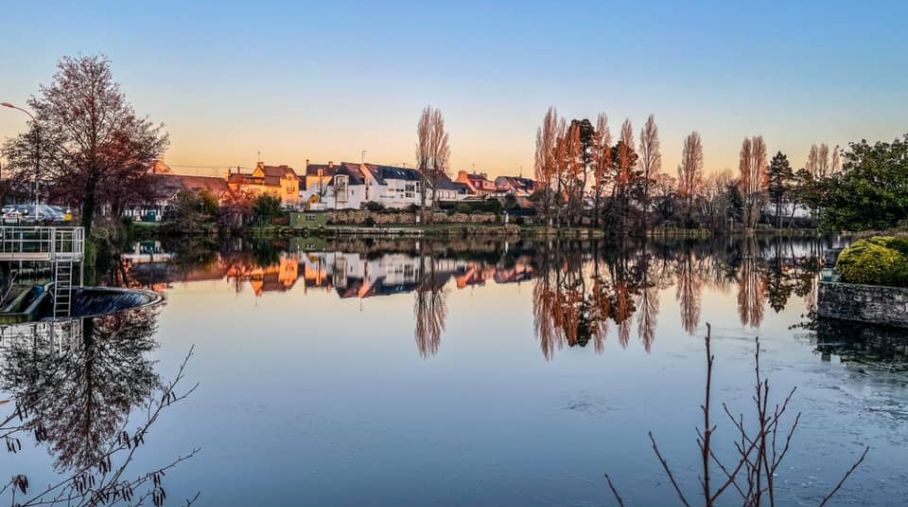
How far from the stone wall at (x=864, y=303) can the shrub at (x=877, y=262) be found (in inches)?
13.4

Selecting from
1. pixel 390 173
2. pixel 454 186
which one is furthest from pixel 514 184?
pixel 390 173

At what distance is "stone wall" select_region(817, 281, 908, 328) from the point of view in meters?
17.0

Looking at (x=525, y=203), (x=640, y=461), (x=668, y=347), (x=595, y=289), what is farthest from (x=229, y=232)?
(x=640, y=461)

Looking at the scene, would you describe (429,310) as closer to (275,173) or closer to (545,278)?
(545,278)

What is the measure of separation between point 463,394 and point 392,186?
3542 inches

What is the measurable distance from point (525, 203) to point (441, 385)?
9043 centimetres

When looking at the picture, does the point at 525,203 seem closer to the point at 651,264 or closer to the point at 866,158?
the point at 651,264

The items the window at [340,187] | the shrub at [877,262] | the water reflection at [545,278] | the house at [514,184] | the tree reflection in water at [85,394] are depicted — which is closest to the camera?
the tree reflection in water at [85,394]

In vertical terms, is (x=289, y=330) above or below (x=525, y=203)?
below

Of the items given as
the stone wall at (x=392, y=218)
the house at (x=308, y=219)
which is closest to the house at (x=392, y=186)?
the stone wall at (x=392, y=218)

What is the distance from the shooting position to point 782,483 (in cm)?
738

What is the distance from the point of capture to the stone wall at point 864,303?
17.0 meters

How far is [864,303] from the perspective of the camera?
17828 mm

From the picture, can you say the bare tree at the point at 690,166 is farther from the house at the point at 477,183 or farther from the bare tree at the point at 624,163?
the house at the point at 477,183
